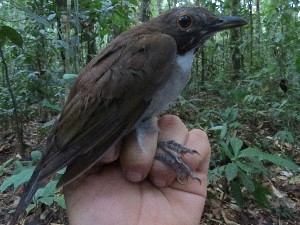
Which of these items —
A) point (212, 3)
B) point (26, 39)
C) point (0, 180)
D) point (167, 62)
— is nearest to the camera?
point (167, 62)

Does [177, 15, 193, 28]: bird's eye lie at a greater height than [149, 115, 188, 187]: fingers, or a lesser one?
greater

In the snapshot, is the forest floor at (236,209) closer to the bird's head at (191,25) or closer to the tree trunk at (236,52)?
the bird's head at (191,25)

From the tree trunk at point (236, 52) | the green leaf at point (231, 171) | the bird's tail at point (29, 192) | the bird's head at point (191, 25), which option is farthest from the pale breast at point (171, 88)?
the tree trunk at point (236, 52)

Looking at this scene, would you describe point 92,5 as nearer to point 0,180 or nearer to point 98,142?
point 0,180

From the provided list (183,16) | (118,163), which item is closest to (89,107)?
(118,163)

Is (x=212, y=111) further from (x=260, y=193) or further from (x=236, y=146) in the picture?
(x=236, y=146)

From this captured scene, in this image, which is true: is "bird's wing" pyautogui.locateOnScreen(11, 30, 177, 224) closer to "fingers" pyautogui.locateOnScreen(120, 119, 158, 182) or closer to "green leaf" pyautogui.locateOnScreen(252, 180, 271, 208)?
"fingers" pyautogui.locateOnScreen(120, 119, 158, 182)

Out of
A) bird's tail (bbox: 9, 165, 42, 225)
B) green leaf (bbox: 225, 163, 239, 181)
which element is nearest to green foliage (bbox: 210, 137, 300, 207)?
green leaf (bbox: 225, 163, 239, 181)
